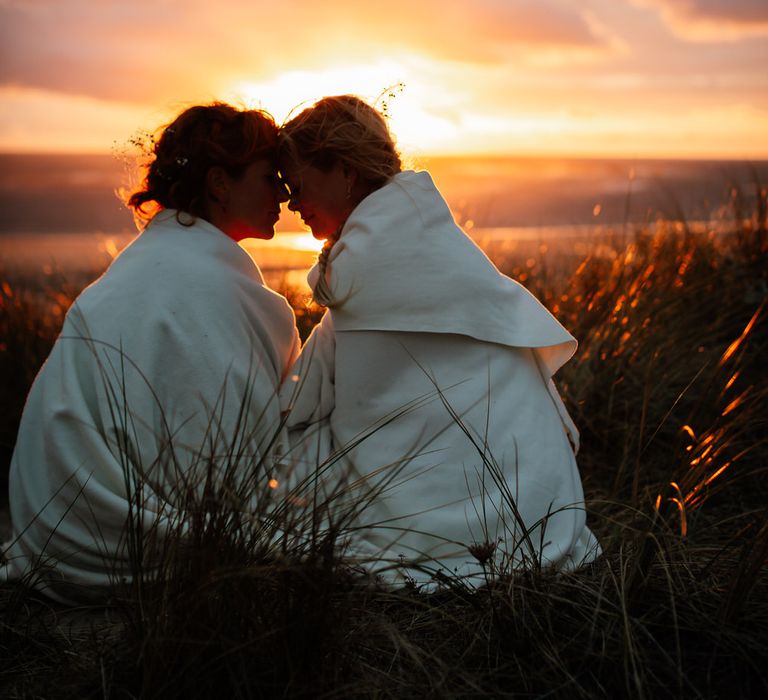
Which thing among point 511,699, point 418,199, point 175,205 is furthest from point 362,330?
point 511,699

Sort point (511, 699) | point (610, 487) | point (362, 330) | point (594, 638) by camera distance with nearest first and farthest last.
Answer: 1. point (511, 699)
2. point (594, 638)
3. point (362, 330)
4. point (610, 487)

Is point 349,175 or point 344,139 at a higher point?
point 344,139

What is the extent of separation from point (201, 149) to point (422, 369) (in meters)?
1.26

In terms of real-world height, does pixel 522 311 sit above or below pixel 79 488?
above

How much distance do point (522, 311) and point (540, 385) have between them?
0.98 feet

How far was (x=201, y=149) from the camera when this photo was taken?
3.42 metres

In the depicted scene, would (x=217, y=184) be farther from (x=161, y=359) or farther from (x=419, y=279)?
(x=419, y=279)

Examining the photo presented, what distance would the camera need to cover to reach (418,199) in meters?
3.24

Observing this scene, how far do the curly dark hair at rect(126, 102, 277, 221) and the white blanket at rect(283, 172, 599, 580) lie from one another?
54 cm

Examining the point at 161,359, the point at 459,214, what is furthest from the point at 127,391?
the point at 459,214

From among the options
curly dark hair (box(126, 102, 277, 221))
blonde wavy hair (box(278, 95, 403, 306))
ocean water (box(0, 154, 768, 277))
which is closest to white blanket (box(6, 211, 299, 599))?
curly dark hair (box(126, 102, 277, 221))

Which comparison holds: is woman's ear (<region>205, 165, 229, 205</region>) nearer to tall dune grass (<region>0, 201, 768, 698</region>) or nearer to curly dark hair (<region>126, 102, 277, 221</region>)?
curly dark hair (<region>126, 102, 277, 221</region>)

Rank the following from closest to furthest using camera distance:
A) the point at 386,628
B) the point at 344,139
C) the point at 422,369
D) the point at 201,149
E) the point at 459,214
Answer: the point at 386,628 → the point at 422,369 → the point at 344,139 → the point at 201,149 → the point at 459,214

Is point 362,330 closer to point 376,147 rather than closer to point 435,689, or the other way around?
point 376,147
